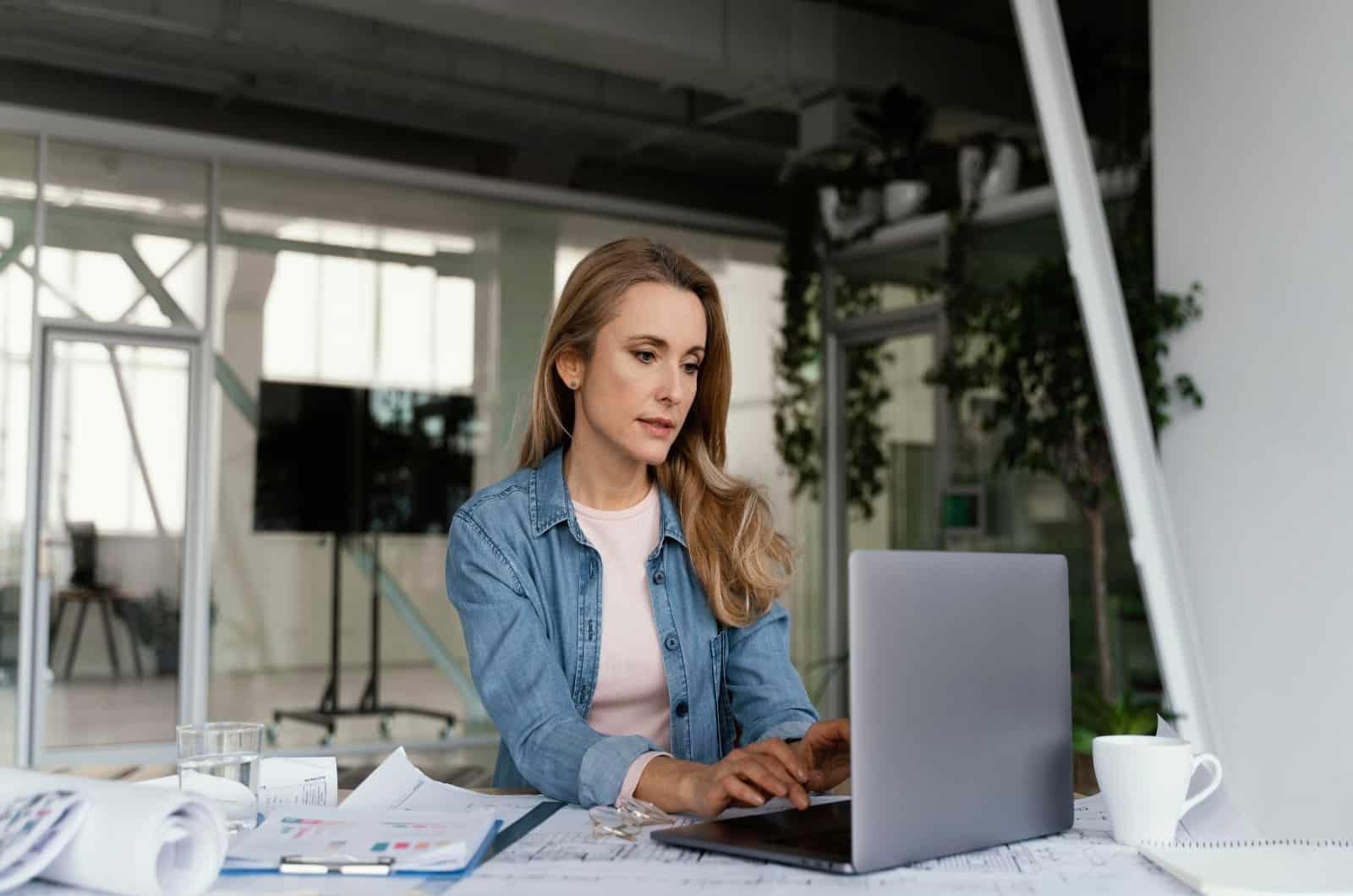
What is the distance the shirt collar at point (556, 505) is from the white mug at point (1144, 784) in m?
0.76

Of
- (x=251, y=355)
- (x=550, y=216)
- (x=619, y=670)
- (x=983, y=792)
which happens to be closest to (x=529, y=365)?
(x=550, y=216)

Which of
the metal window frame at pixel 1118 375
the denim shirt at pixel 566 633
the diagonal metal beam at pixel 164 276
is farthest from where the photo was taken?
the diagonal metal beam at pixel 164 276

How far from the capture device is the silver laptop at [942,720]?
0.98 meters

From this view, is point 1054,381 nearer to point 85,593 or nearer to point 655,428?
point 655,428

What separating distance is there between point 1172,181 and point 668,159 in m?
3.19

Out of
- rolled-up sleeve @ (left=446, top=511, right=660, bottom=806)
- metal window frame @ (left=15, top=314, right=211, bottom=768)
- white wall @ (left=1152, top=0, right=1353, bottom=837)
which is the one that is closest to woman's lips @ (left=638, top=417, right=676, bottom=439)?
rolled-up sleeve @ (left=446, top=511, right=660, bottom=806)

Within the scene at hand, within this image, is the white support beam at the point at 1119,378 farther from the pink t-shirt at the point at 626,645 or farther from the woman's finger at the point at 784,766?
the woman's finger at the point at 784,766

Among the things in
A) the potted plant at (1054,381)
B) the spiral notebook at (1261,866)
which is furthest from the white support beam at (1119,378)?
the spiral notebook at (1261,866)

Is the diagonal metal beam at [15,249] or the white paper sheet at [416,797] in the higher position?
the diagonal metal beam at [15,249]

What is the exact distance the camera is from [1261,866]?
1.04 meters

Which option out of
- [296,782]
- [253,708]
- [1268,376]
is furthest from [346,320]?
[296,782]

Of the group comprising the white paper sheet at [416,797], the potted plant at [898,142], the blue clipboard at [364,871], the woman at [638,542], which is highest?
the potted plant at [898,142]

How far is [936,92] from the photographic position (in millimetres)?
6117

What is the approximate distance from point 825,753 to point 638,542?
21.2 inches
